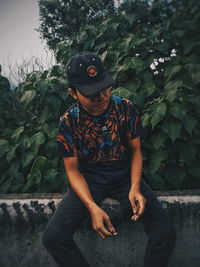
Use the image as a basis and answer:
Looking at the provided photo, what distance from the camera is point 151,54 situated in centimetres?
279

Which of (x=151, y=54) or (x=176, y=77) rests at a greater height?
→ (x=151, y=54)

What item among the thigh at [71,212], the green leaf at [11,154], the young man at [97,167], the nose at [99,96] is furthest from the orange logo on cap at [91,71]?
the green leaf at [11,154]

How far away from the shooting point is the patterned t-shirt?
1.89 meters

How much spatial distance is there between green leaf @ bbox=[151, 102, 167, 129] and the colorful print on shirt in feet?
0.82

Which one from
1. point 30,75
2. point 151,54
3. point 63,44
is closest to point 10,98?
point 30,75

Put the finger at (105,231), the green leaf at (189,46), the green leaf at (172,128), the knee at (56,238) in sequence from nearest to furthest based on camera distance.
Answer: the finger at (105,231), the knee at (56,238), the green leaf at (172,128), the green leaf at (189,46)

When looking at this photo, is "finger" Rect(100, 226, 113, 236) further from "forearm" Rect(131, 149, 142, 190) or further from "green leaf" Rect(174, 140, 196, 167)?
"green leaf" Rect(174, 140, 196, 167)

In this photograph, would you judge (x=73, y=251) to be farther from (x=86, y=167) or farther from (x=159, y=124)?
(x=159, y=124)

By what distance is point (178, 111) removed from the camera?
85.4 inches

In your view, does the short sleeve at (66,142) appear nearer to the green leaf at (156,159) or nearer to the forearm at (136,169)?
the forearm at (136,169)

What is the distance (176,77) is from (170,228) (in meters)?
1.43

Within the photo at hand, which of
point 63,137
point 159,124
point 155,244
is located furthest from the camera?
point 159,124

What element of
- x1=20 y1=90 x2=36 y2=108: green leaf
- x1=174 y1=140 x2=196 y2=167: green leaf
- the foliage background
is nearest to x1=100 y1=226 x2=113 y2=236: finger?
the foliage background

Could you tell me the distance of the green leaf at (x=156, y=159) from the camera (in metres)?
2.22
